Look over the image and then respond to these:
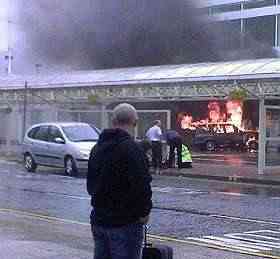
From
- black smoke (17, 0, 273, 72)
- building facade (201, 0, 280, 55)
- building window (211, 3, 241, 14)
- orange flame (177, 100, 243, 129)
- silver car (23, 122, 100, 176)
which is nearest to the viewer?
silver car (23, 122, 100, 176)

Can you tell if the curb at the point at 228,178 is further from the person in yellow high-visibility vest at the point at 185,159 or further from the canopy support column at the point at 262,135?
the canopy support column at the point at 262,135

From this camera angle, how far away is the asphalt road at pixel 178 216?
25.2 feet

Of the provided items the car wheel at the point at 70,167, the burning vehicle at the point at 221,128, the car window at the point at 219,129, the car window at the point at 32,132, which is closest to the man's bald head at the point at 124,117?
the car wheel at the point at 70,167

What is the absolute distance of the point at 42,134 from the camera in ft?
65.9

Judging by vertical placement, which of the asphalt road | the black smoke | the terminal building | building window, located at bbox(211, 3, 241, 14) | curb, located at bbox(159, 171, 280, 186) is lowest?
curb, located at bbox(159, 171, 280, 186)

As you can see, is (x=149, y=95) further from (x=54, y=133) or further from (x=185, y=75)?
(x=54, y=133)

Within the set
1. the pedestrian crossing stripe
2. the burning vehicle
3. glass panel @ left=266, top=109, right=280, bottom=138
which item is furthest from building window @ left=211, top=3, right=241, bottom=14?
the pedestrian crossing stripe

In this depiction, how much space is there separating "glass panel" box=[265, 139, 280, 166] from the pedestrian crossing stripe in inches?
424

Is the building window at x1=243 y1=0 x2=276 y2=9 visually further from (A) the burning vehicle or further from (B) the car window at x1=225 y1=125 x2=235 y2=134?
(B) the car window at x1=225 y1=125 x2=235 y2=134

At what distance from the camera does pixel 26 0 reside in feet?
133

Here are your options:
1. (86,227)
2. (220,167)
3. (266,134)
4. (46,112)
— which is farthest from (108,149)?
(46,112)

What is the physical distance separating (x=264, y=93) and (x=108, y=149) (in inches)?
583

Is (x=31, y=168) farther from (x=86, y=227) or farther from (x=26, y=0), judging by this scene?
(x=26, y=0)

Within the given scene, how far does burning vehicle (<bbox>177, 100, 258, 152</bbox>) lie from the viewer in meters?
33.5
